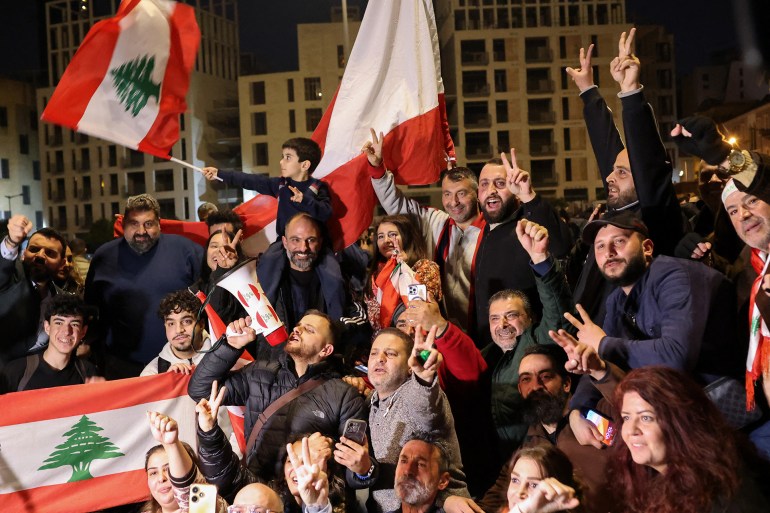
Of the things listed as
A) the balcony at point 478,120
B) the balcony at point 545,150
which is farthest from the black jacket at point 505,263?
the balcony at point 545,150

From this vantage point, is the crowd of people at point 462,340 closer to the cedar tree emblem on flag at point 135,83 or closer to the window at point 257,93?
the cedar tree emblem on flag at point 135,83

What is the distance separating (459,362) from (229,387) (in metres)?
1.46

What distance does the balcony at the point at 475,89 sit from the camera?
74.4 meters

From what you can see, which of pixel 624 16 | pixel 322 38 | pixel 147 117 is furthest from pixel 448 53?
pixel 147 117

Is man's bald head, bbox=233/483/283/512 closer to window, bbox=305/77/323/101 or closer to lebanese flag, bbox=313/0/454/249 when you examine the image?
lebanese flag, bbox=313/0/454/249

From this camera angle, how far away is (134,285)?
6973 millimetres

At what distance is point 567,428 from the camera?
185 inches

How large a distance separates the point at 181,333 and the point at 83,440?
936 millimetres

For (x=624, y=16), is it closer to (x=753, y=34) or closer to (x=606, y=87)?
(x=606, y=87)

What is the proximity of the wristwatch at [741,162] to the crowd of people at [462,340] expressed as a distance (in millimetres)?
11

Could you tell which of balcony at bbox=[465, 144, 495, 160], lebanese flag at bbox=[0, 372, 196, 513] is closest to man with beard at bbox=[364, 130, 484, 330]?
lebanese flag at bbox=[0, 372, 196, 513]

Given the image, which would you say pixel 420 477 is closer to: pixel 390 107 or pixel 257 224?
pixel 390 107

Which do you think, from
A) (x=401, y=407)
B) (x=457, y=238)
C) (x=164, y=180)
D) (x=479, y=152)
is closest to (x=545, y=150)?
(x=479, y=152)

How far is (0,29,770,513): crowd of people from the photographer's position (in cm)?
401
